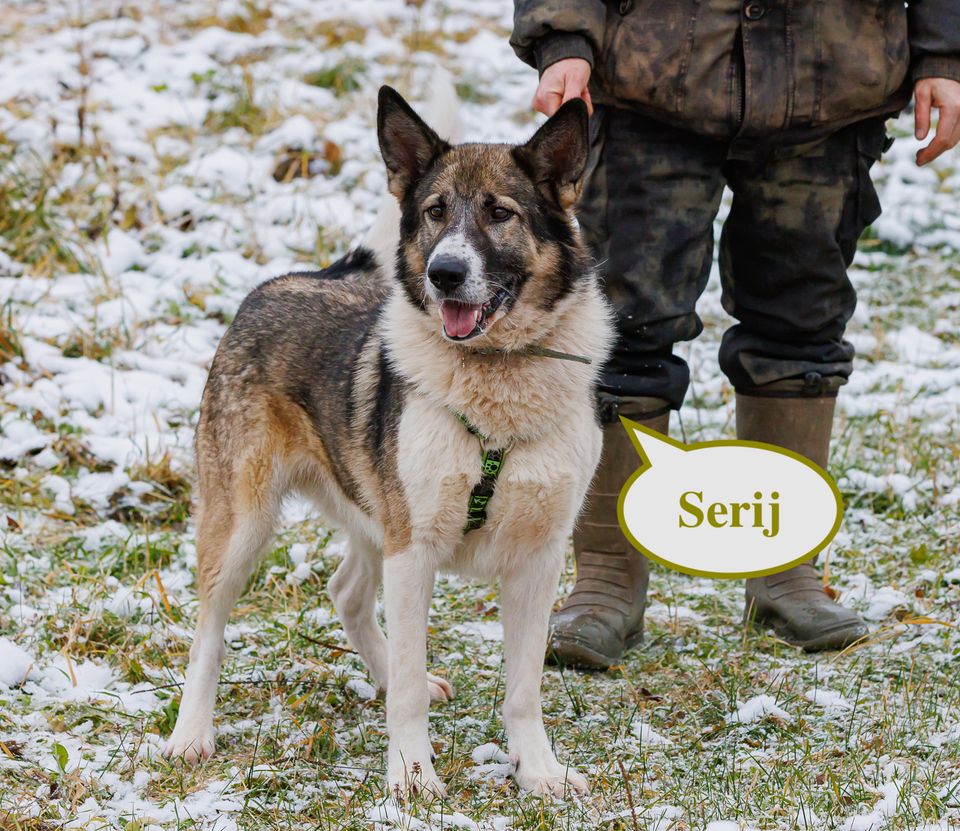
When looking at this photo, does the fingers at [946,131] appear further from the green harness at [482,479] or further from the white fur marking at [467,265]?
the green harness at [482,479]

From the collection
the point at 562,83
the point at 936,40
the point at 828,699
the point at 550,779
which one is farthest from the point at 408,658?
the point at 936,40

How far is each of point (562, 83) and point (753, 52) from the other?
0.53m

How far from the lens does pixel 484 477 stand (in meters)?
2.74

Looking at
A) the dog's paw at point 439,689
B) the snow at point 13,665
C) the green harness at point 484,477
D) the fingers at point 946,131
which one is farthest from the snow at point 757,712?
the snow at point 13,665

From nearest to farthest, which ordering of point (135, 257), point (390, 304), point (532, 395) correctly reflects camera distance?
point (532, 395) < point (390, 304) < point (135, 257)

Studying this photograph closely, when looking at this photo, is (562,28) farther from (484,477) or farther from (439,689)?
(439,689)

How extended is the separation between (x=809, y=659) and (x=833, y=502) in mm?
476

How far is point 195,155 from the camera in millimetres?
7070

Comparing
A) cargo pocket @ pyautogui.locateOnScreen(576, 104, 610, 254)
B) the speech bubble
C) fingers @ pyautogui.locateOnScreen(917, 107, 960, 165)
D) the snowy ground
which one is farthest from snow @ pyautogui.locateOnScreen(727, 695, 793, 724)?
fingers @ pyautogui.locateOnScreen(917, 107, 960, 165)

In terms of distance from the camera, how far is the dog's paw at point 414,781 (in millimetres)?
2674

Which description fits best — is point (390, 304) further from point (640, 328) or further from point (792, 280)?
point (792, 280)

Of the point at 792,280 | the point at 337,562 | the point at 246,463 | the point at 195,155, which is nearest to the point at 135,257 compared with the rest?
the point at 195,155

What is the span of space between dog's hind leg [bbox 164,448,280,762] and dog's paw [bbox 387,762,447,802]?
A: 0.59 m

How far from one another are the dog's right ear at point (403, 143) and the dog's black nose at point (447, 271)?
43cm
